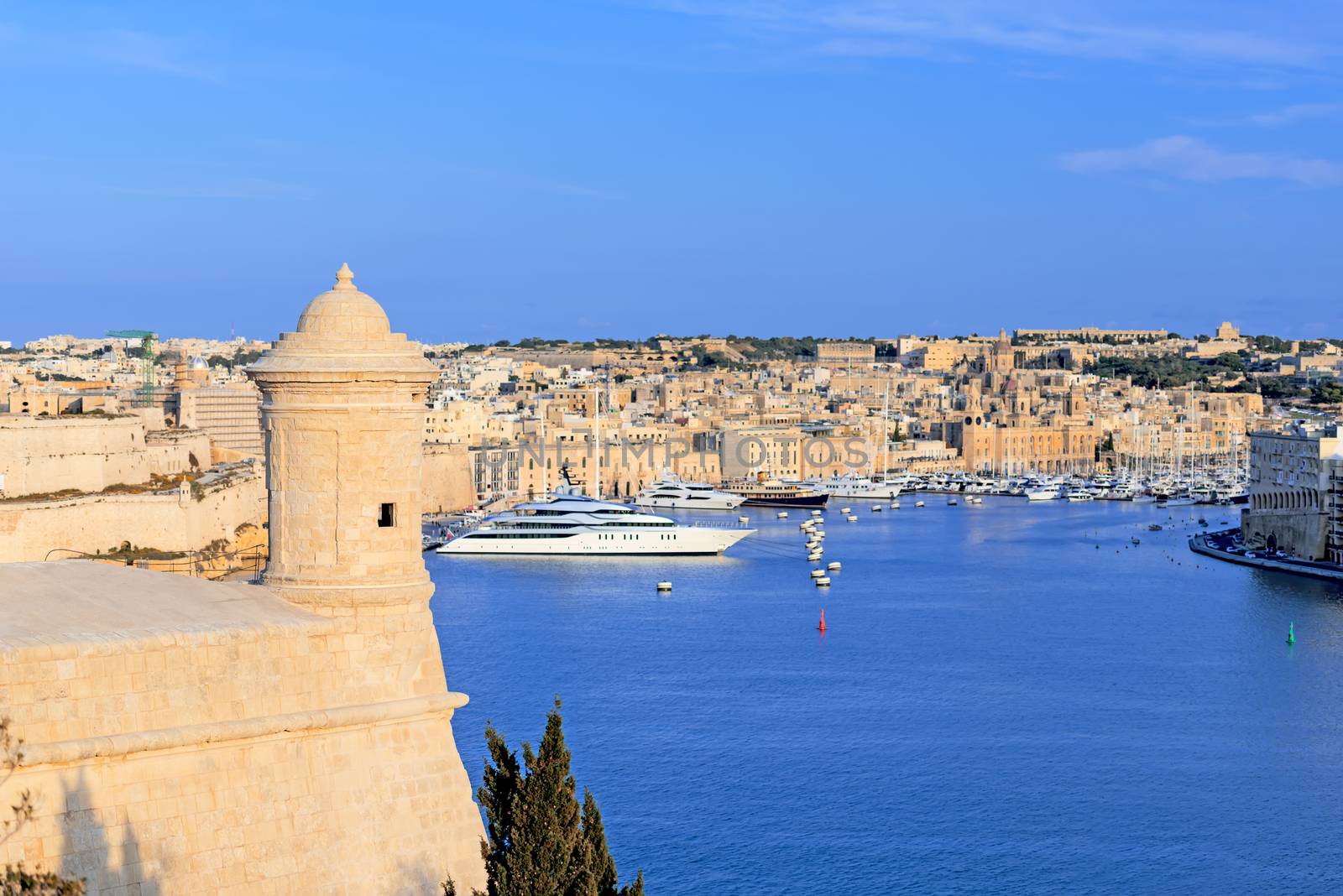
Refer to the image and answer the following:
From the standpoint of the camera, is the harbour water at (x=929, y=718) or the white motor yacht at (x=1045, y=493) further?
the white motor yacht at (x=1045, y=493)

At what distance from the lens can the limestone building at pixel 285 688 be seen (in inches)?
113

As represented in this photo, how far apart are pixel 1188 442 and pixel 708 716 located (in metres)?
44.0

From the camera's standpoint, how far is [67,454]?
18.5 meters

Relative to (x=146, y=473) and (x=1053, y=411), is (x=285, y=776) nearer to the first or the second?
(x=146, y=473)

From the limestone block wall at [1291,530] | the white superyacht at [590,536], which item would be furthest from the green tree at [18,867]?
the limestone block wall at [1291,530]

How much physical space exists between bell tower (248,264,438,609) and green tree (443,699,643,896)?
1.33 feet

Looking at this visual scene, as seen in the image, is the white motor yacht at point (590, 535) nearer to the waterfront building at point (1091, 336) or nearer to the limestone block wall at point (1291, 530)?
the limestone block wall at point (1291, 530)

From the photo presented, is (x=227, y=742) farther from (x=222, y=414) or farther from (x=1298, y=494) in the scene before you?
(x=222, y=414)

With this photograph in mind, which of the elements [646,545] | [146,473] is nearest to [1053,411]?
[646,545]

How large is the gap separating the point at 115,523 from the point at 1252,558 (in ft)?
56.2

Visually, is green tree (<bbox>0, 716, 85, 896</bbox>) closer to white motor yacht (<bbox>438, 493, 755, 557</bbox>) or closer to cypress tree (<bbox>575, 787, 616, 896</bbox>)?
cypress tree (<bbox>575, 787, 616, 896</bbox>)

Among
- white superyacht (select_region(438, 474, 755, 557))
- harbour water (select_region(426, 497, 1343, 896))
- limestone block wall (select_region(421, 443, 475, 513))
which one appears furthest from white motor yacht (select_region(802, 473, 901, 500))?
harbour water (select_region(426, 497, 1343, 896))

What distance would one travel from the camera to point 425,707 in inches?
132

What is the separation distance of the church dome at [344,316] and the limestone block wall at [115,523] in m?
12.1
